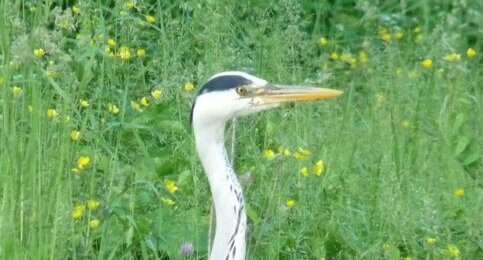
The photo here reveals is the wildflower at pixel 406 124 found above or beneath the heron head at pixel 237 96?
beneath

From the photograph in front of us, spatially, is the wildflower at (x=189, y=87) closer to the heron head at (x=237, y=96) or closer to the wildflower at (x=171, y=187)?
the wildflower at (x=171, y=187)

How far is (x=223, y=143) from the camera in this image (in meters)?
4.68

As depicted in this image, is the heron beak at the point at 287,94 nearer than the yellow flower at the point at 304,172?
Yes

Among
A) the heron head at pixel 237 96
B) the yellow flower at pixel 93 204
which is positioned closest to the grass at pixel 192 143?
the yellow flower at pixel 93 204

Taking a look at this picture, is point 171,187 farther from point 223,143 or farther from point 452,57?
point 452,57

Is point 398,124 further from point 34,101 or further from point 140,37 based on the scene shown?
point 34,101

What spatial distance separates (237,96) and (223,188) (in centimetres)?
26

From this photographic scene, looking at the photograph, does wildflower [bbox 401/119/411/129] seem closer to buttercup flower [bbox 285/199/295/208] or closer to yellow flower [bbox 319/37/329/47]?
buttercup flower [bbox 285/199/295/208]

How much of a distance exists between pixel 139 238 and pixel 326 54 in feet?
7.27

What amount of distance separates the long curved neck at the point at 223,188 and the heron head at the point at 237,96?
0.14 feet

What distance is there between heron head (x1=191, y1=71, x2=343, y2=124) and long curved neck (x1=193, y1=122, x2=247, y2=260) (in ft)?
0.14

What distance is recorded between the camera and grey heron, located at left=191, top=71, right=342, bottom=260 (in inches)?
183

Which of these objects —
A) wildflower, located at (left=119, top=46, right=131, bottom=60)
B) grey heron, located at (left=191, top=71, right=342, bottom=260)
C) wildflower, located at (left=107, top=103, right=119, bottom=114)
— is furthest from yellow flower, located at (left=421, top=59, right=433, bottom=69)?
grey heron, located at (left=191, top=71, right=342, bottom=260)

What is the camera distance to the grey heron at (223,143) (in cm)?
464
